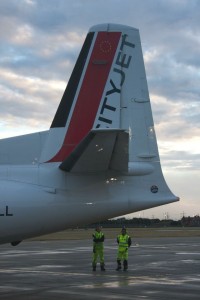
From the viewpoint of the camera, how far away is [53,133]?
32.2ft

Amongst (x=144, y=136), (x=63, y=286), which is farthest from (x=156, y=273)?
(x=144, y=136)

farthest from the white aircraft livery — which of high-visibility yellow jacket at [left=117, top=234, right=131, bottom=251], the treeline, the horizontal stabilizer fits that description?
the treeline

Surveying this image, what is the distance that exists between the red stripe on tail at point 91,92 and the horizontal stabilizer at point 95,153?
0.93 metres

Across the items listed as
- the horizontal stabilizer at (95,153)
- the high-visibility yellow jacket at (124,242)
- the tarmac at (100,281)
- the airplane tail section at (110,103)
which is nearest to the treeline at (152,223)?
the tarmac at (100,281)

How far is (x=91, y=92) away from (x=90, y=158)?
1932 mm

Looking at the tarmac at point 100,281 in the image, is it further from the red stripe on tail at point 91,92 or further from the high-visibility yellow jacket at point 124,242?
the red stripe on tail at point 91,92

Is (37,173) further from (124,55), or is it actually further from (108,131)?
(124,55)

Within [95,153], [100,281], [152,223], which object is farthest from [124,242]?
[152,223]

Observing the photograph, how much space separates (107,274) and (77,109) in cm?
728

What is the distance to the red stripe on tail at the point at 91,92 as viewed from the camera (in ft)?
32.0

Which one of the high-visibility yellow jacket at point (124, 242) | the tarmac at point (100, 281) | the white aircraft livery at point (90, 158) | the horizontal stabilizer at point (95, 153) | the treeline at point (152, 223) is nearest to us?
the horizontal stabilizer at point (95, 153)

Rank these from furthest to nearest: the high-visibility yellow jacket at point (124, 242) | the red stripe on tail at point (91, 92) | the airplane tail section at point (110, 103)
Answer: the high-visibility yellow jacket at point (124, 242) < the red stripe on tail at point (91, 92) < the airplane tail section at point (110, 103)

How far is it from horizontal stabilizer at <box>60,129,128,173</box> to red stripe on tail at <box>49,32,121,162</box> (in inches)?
36.4

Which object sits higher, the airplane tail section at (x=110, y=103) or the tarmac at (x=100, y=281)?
the airplane tail section at (x=110, y=103)
